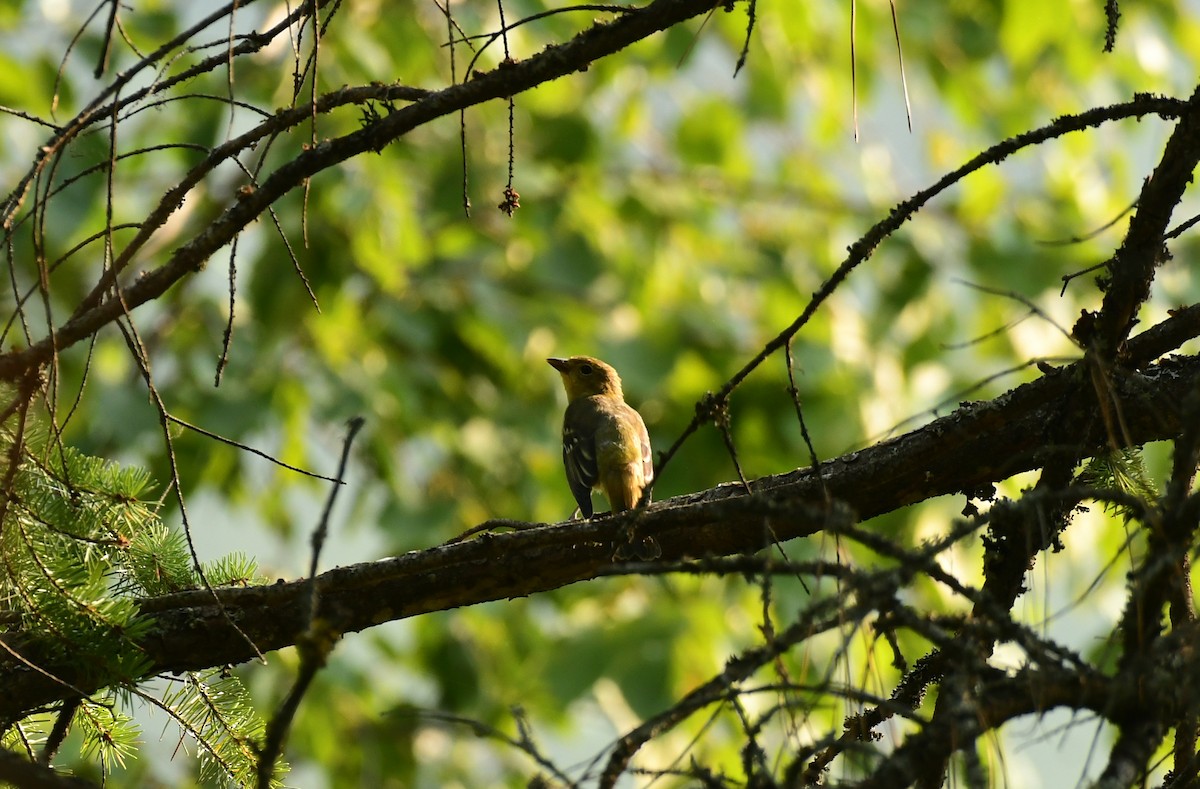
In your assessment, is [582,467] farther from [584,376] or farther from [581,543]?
[581,543]

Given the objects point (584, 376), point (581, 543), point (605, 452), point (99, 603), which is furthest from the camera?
point (584, 376)

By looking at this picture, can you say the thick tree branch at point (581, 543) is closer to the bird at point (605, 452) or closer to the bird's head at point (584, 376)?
the bird at point (605, 452)

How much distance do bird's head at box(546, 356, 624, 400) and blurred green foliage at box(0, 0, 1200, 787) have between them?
20 cm

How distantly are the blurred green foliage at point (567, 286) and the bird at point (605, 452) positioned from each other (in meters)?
0.30

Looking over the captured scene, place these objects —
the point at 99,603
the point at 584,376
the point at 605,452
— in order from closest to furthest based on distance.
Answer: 1. the point at 99,603
2. the point at 605,452
3. the point at 584,376

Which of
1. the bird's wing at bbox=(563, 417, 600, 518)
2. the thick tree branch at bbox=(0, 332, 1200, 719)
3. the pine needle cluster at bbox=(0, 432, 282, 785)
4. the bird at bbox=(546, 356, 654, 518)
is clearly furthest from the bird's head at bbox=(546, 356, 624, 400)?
the pine needle cluster at bbox=(0, 432, 282, 785)

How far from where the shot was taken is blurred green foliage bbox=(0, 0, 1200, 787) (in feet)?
22.4

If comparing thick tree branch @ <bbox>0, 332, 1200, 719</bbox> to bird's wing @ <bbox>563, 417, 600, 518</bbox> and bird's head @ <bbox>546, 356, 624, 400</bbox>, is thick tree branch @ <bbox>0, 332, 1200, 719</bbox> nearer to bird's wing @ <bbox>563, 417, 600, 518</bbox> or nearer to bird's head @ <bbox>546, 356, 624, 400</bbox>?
bird's wing @ <bbox>563, 417, 600, 518</bbox>

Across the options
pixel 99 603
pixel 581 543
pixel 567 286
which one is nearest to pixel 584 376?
pixel 567 286

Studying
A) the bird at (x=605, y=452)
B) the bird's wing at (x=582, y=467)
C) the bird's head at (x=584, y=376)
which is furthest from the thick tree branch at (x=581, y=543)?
the bird's head at (x=584, y=376)

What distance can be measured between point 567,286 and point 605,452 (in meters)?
1.57

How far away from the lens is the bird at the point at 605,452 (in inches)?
237

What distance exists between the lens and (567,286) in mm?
7328

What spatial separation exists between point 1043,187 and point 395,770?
5941 millimetres
